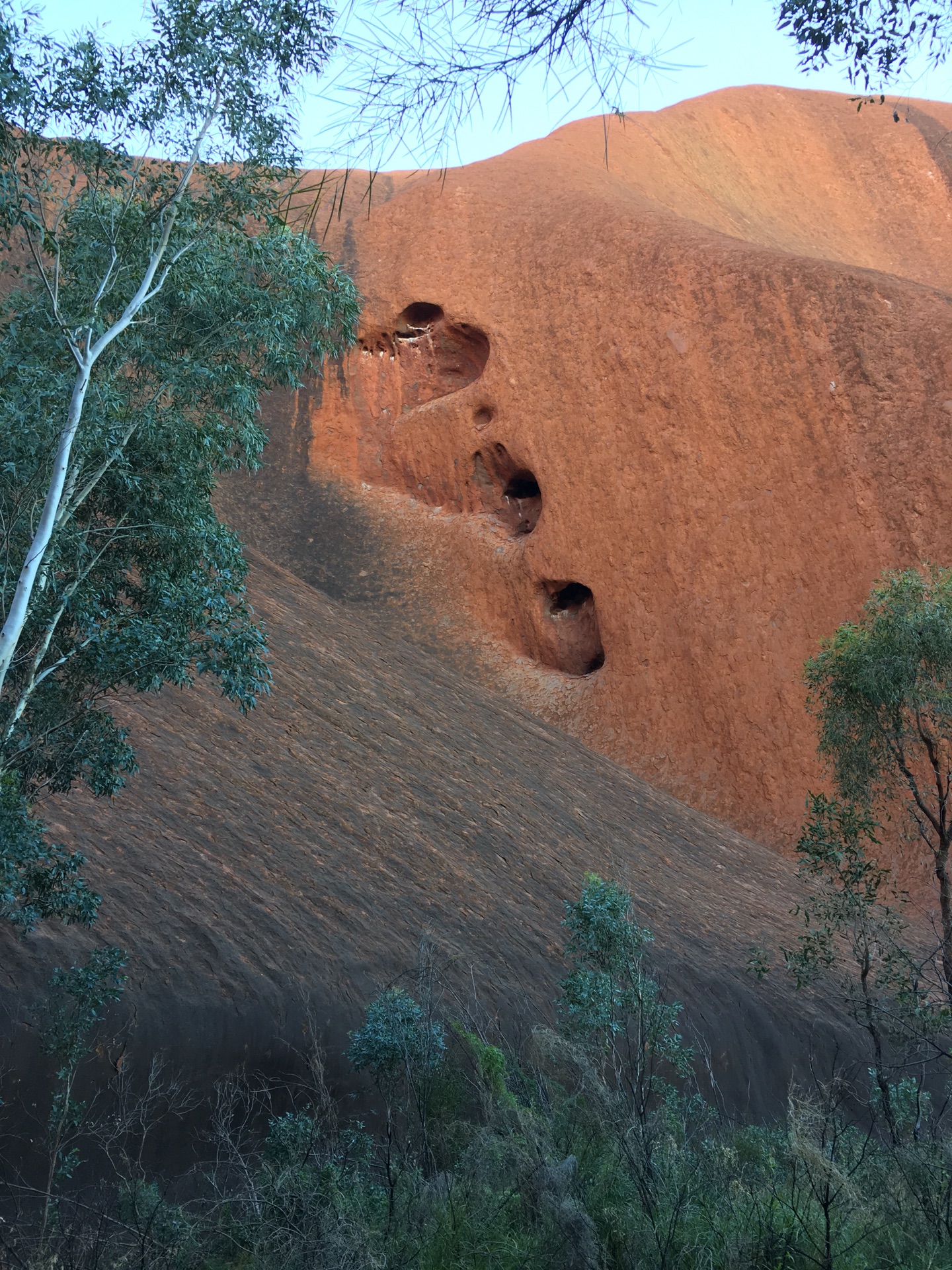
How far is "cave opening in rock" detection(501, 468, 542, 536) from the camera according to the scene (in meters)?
25.7

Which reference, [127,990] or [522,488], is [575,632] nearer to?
[522,488]

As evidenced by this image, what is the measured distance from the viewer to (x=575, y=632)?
23984 mm

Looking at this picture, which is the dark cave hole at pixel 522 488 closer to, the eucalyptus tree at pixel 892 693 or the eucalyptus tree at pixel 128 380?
the eucalyptus tree at pixel 892 693

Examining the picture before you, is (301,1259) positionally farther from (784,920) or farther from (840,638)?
(784,920)

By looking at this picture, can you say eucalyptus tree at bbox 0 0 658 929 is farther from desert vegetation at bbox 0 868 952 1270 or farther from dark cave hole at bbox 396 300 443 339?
dark cave hole at bbox 396 300 443 339

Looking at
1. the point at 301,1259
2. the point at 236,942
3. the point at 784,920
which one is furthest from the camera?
the point at 784,920

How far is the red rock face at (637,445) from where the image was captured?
66.2 feet

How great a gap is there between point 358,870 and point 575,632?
41.7 feet

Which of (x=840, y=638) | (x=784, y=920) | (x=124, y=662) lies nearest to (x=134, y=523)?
(x=124, y=662)

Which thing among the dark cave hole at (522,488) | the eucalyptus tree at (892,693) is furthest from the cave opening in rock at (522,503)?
the eucalyptus tree at (892,693)

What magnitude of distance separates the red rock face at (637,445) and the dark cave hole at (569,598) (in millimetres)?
60

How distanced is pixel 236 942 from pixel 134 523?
14.0 ft

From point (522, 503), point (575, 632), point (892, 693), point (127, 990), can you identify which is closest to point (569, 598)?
point (575, 632)

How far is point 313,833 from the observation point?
12.4 m
